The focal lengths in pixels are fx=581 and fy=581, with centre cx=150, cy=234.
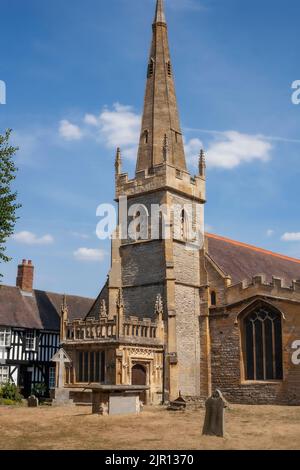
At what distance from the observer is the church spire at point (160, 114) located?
34.4 metres

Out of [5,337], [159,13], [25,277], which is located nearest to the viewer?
[5,337]

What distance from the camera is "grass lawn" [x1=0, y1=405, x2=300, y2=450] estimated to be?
13.5m

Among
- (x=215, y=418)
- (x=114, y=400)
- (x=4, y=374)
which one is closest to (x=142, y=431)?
(x=215, y=418)

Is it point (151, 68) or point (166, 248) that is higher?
point (151, 68)

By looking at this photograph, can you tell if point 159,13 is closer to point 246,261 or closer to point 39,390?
point 246,261

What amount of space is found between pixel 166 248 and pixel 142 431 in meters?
16.3

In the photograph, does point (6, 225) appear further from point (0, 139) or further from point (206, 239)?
point (206, 239)

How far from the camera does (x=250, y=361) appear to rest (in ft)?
98.4

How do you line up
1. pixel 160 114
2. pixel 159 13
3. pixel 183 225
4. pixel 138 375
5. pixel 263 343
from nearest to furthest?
pixel 138 375
pixel 263 343
pixel 183 225
pixel 160 114
pixel 159 13

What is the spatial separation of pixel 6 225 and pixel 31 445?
11.5 meters

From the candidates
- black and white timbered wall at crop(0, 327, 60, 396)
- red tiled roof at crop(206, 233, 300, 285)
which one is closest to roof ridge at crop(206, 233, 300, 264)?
red tiled roof at crop(206, 233, 300, 285)

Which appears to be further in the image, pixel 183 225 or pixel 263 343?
pixel 183 225

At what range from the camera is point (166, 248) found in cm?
3147
